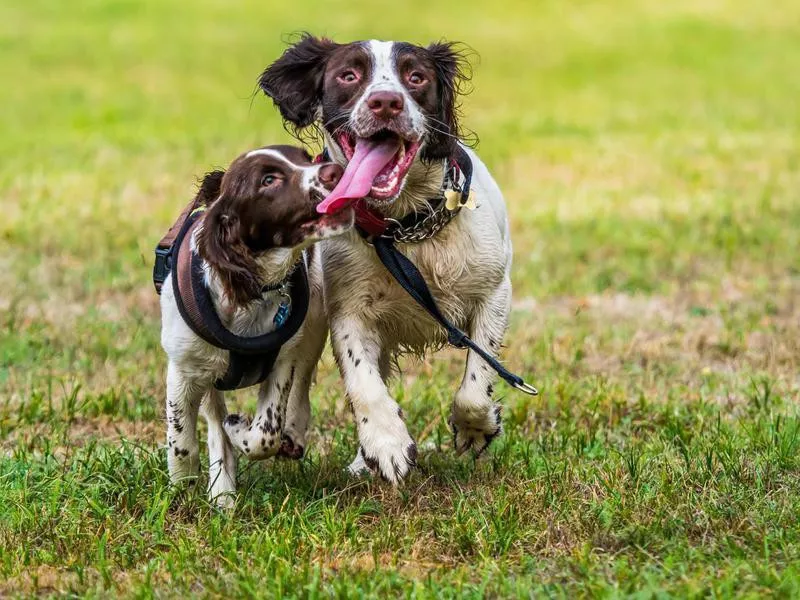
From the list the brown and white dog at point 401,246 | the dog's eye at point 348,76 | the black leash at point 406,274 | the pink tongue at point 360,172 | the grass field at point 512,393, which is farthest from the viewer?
the black leash at point 406,274

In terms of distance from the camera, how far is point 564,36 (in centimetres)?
2603

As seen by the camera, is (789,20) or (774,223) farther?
(789,20)

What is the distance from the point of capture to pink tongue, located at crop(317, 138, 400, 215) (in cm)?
433

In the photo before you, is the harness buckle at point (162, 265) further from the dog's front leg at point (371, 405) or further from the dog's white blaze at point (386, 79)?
the dog's white blaze at point (386, 79)

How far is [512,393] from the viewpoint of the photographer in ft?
20.7

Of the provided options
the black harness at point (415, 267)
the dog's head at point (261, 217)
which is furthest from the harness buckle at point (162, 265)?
the black harness at point (415, 267)

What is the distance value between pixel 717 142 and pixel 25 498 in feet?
35.6

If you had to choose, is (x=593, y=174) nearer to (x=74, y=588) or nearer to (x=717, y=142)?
(x=717, y=142)

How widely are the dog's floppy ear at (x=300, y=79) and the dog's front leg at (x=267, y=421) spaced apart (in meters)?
0.89

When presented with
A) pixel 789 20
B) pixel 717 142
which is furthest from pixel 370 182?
pixel 789 20

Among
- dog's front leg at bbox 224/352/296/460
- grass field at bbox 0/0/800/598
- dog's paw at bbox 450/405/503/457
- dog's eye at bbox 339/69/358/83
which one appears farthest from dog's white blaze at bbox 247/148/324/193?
dog's paw at bbox 450/405/503/457

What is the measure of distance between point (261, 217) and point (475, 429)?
125 centimetres

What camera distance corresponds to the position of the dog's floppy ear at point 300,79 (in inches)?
194

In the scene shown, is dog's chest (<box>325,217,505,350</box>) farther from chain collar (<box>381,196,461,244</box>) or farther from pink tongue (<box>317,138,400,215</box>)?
pink tongue (<box>317,138,400,215</box>)
